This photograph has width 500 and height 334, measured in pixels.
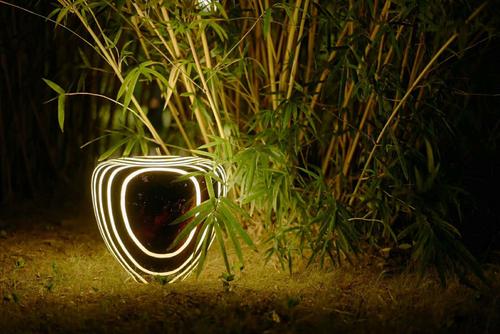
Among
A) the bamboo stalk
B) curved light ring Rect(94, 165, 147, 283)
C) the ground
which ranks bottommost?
the ground

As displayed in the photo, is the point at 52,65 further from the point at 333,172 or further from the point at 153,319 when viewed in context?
the point at 153,319

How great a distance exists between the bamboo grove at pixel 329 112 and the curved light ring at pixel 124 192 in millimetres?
94

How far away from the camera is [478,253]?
3227 mm

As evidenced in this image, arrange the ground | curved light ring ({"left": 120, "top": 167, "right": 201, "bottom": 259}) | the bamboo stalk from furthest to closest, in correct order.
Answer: curved light ring ({"left": 120, "top": 167, "right": 201, "bottom": 259}) → the bamboo stalk → the ground

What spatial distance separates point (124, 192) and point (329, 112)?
954mm

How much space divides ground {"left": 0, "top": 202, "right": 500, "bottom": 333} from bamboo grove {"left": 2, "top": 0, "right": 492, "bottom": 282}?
0.13 metres

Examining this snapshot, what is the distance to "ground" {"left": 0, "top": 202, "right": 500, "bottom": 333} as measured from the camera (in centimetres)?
230

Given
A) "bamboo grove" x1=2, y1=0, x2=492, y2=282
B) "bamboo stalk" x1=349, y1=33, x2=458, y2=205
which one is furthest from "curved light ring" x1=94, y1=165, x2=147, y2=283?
"bamboo stalk" x1=349, y1=33, x2=458, y2=205

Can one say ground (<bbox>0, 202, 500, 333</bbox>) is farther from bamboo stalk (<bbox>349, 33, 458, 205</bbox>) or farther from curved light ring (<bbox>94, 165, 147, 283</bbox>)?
bamboo stalk (<bbox>349, 33, 458, 205</bbox>)

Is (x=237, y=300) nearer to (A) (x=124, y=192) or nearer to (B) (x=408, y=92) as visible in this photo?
(A) (x=124, y=192)

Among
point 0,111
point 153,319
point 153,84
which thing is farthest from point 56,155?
point 153,319

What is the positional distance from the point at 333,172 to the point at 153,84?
1957mm

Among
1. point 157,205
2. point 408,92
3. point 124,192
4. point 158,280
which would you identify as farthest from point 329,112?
point 158,280

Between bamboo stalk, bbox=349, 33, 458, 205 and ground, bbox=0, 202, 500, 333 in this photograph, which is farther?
bamboo stalk, bbox=349, 33, 458, 205
